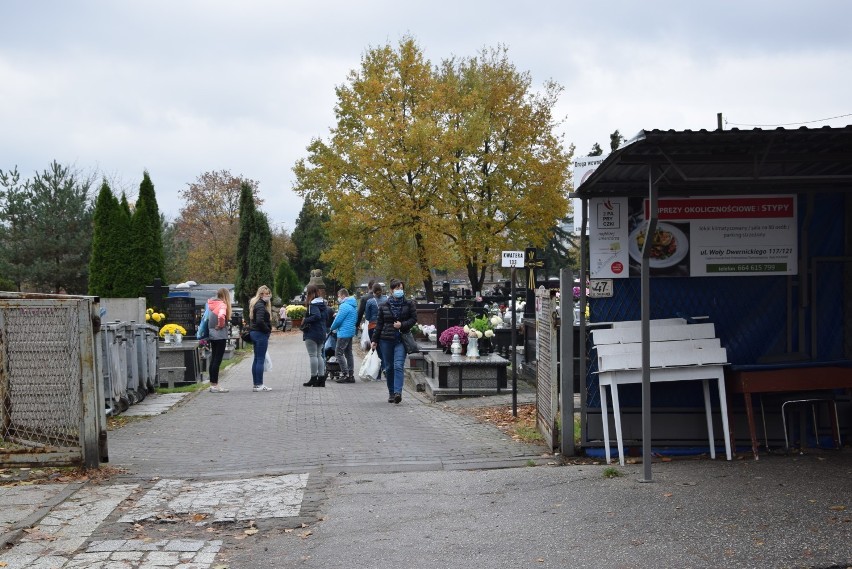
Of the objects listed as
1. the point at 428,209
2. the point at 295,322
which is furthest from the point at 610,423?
the point at 295,322

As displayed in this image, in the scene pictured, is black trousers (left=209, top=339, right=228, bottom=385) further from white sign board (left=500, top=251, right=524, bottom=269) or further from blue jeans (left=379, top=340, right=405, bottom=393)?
white sign board (left=500, top=251, right=524, bottom=269)

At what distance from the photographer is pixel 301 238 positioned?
9025cm

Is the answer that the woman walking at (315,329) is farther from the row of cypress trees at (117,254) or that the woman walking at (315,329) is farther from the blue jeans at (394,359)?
the row of cypress trees at (117,254)

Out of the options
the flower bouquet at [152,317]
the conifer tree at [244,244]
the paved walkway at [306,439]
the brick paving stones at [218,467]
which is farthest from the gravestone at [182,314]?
the conifer tree at [244,244]

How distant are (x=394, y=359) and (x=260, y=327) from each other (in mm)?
3292

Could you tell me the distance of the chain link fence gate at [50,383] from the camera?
347 inches

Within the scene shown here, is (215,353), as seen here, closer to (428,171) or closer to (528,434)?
(528,434)

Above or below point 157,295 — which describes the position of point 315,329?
below

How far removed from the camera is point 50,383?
350 inches

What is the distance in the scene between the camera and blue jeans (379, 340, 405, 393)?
15883 mm

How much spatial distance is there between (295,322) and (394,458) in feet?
159

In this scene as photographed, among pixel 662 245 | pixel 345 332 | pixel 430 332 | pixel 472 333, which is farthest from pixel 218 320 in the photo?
pixel 662 245

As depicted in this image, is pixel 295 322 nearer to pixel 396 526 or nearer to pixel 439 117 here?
pixel 439 117

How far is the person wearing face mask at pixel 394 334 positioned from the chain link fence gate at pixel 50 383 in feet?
23.7
